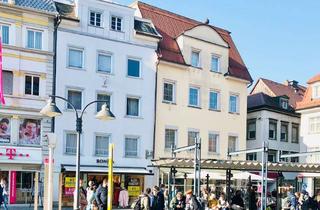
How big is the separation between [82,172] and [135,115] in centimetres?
550

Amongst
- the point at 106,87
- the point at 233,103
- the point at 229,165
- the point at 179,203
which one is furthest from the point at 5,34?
the point at 233,103

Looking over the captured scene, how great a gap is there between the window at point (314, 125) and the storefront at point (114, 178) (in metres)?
17.4

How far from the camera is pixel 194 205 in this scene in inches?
676

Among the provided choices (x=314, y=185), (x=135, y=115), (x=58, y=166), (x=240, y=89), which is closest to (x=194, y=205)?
(x=58, y=166)

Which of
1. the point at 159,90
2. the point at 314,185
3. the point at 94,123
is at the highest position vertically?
the point at 159,90

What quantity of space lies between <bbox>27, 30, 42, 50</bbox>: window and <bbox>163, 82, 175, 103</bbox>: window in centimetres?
930

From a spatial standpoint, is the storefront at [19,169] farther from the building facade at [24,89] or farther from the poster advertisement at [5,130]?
the poster advertisement at [5,130]

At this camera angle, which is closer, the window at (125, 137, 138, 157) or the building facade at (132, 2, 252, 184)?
the window at (125, 137, 138, 157)

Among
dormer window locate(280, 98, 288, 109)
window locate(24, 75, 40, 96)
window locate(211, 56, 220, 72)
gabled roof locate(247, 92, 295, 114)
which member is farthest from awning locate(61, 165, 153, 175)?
dormer window locate(280, 98, 288, 109)

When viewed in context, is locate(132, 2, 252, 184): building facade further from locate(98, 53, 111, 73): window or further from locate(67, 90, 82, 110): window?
locate(67, 90, 82, 110): window

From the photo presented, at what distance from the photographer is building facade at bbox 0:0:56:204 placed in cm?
3091

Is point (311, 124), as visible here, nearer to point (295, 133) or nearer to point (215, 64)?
point (295, 133)

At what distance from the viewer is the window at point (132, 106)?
3569 cm

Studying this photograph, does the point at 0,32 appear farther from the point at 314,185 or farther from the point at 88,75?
the point at 314,185
